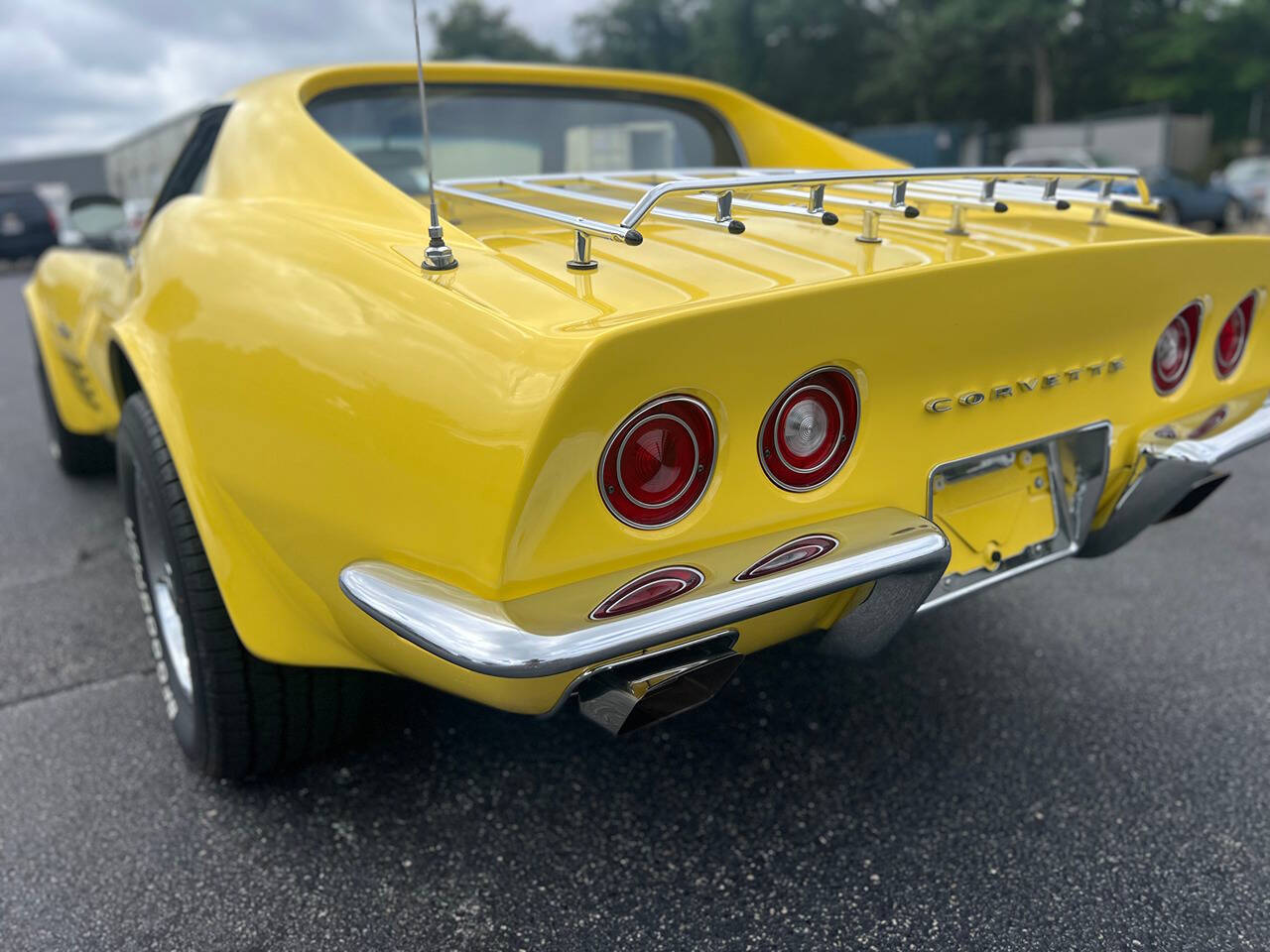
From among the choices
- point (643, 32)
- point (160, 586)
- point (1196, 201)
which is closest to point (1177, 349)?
point (160, 586)

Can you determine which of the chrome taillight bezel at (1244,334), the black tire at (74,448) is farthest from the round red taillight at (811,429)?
the black tire at (74,448)

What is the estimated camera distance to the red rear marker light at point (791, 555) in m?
1.39

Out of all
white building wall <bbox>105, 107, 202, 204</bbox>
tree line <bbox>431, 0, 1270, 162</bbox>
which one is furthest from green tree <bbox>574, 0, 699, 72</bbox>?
white building wall <bbox>105, 107, 202, 204</bbox>

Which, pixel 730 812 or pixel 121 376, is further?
pixel 121 376

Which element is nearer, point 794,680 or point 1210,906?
point 1210,906

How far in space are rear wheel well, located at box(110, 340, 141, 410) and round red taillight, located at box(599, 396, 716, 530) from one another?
1.53 metres

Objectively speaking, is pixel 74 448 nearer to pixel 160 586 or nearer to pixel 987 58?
pixel 160 586

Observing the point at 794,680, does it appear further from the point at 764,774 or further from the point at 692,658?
the point at 692,658

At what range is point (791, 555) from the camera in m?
1.43

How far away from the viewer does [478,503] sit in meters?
1.31

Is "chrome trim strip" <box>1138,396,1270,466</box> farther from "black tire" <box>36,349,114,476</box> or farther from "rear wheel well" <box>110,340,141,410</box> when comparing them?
"black tire" <box>36,349,114,476</box>

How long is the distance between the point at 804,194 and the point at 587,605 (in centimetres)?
100

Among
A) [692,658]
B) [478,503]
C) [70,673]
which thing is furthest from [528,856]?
[70,673]

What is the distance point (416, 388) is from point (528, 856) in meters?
0.98
